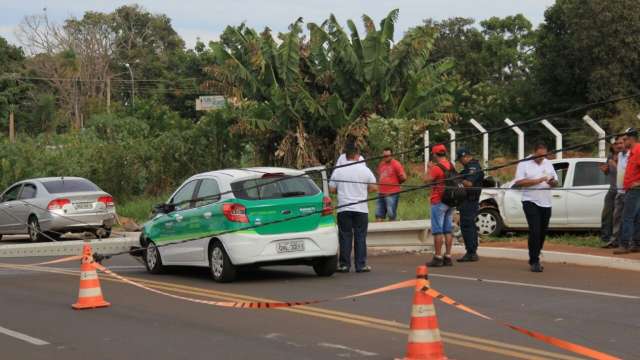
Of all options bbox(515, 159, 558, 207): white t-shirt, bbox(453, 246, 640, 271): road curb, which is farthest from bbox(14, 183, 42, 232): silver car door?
bbox(515, 159, 558, 207): white t-shirt

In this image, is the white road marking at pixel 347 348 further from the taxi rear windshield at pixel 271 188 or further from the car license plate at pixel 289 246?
the taxi rear windshield at pixel 271 188

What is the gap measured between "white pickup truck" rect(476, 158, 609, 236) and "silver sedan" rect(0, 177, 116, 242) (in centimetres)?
911

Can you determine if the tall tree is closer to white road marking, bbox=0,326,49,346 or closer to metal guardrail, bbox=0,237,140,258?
metal guardrail, bbox=0,237,140,258

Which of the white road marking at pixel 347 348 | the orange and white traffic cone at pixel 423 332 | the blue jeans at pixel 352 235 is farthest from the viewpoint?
the blue jeans at pixel 352 235

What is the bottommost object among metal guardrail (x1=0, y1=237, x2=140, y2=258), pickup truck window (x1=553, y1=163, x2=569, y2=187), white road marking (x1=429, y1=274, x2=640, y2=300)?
white road marking (x1=429, y1=274, x2=640, y2=300)

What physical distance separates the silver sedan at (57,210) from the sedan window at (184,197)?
762 cm

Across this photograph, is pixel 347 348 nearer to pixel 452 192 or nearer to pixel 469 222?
pixel 452 192

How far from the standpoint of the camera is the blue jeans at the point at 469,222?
574 inches

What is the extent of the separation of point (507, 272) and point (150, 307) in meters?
5.33

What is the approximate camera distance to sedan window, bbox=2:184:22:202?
922 inches

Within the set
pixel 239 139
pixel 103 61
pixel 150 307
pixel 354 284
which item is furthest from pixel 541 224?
pixel 103 61

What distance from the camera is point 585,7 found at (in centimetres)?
3972

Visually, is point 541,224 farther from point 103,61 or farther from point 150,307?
point 103,61

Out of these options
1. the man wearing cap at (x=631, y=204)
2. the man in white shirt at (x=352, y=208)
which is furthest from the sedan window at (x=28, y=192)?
the man wearing cap at (x=631, y=204)
